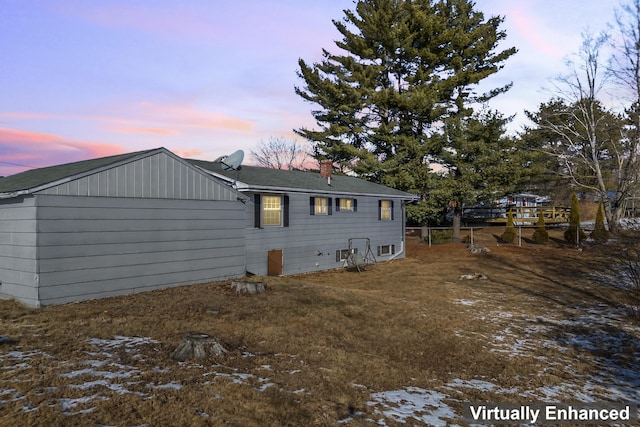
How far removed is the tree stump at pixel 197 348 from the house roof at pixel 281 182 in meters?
8.52

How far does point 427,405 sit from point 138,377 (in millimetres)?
3606

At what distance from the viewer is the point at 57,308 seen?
8617 millimetres

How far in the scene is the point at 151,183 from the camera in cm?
1088

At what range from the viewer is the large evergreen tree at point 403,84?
95.7 feet

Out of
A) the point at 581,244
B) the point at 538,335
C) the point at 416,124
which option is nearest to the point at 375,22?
the point at 416,124

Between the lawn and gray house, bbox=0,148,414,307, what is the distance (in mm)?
643

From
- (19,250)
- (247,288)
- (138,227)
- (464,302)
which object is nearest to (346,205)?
(464,302)

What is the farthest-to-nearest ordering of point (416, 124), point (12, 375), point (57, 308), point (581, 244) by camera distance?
point (416, 124), point (581, 244), point (57, 308), point (12, 375)

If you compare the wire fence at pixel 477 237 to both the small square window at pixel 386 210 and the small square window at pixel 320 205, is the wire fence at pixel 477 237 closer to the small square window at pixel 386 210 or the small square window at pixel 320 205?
the small square window at pixel 386 210

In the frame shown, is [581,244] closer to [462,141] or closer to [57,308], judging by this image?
[462,141]

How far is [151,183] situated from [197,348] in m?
6.12

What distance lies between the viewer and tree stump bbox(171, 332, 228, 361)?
19.7 feet

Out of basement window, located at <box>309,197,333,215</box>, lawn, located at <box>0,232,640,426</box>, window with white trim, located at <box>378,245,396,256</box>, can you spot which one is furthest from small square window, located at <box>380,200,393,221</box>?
lawn, located at <box>0,232,640,426</box>

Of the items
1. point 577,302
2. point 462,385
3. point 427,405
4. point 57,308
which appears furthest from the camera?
point 577,302
